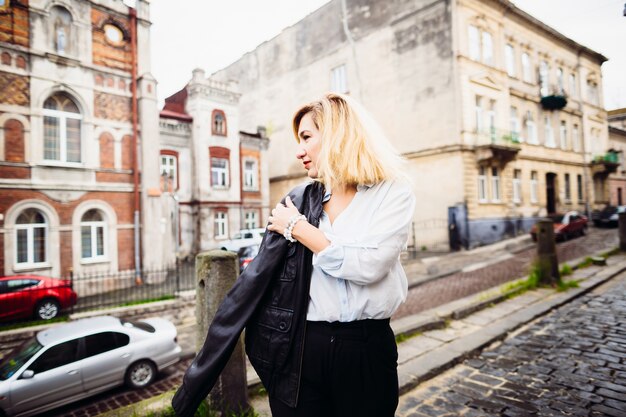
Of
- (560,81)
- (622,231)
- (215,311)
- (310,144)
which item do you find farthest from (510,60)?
(215,311)

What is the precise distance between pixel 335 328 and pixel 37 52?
16.1m

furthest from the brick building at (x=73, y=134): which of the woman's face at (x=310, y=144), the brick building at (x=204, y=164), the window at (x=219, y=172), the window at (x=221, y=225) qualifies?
the woman's face at (x=310, y=144)

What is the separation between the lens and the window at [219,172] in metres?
22.5

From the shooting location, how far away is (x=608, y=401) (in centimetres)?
340

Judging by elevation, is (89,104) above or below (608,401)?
above

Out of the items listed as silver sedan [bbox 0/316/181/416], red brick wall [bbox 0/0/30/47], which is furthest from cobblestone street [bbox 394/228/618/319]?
red brick wall [bbox 0/0/30/47]

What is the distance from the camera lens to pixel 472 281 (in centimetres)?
1122

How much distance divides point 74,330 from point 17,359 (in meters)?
0.94

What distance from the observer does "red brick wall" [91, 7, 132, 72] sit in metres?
14.0

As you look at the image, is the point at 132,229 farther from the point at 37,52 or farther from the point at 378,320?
the point at 378,320

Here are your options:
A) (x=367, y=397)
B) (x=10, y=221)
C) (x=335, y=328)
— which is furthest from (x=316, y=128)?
(x=10, y=221)

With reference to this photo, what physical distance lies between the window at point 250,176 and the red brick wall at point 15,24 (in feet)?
46.0

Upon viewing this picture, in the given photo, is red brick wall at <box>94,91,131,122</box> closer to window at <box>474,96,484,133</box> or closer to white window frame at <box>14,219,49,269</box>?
white window frame at <box>14,219,49,269</box>

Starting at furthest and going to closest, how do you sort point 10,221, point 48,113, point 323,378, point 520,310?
point 48,113 → point 10,221 → point 520,310 → point 323,378
